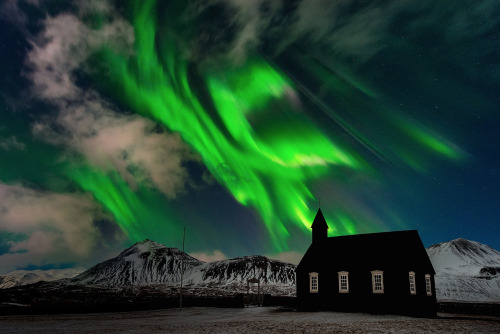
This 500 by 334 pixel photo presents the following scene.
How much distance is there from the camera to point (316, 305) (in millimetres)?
44438

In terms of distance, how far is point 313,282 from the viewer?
45625 mm

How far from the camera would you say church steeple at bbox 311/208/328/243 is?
1980 inches

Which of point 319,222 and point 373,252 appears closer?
point 373,252

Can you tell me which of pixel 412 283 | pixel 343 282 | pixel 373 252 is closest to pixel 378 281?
pixel 373 252

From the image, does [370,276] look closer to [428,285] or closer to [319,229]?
[428,285]

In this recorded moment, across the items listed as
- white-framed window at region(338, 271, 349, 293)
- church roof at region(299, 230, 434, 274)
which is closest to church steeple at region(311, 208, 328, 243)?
church roof at region(299, 230, 434, 274)

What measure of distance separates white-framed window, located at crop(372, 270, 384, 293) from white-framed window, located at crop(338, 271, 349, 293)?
9.94 ft

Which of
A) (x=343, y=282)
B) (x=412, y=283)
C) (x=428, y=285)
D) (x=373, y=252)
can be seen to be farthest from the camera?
(x=343, y=282)

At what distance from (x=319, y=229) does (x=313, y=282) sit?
7853mm

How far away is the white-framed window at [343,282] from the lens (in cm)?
4316

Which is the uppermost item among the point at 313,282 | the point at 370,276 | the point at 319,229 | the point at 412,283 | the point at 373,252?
the point at 319,229

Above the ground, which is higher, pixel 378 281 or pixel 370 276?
pixel 370 276

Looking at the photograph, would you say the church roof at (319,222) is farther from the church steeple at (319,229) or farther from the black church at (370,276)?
the black church at (370,276)

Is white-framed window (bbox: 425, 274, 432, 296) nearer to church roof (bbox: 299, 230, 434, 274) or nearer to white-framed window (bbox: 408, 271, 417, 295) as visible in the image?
church roof (bbox: 299, 230, 434, 274)
